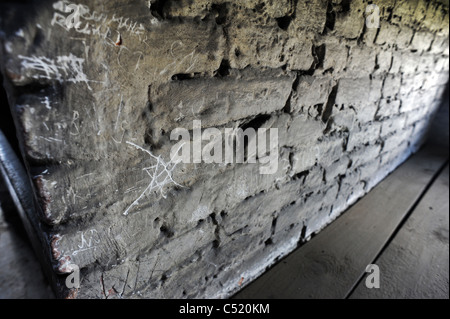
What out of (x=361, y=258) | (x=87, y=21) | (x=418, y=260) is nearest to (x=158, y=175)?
(x=87, y=21)

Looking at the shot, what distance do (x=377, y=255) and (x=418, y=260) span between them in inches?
11.9

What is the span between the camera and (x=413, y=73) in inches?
96.3

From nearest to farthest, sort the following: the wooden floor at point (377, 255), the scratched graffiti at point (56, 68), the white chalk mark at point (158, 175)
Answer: the scratched graffiti at point (56, 68) → the white chalk mark at point (158, 175) → the wooden floor at point (377, 255)

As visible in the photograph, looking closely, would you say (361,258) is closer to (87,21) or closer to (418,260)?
(418,260)

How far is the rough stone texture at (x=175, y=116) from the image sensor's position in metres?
0.61

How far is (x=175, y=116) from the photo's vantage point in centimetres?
84

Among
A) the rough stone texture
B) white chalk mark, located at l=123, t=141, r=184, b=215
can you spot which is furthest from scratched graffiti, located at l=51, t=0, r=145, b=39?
white chalk mark, located at l=123, t=141, r=184, b=215

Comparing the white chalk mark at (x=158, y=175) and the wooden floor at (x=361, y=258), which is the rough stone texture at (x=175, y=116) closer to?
the white chalk mark at (x=158, y=175)

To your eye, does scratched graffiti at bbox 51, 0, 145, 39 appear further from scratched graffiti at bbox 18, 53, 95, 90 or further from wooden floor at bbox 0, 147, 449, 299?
wooden floor at bbox 0, 147, 449, 299

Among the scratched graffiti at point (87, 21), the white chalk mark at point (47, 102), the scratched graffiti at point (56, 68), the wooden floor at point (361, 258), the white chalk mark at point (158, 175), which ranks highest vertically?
the scratched graffiti at point (87, 21)

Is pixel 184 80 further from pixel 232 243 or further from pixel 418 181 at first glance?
pixel 418 181

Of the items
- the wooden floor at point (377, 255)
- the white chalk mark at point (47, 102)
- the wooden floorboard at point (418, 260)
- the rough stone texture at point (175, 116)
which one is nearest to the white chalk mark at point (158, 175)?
the rough stone texture at point (175, 116)

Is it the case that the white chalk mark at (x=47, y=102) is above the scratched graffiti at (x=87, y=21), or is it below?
below
